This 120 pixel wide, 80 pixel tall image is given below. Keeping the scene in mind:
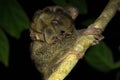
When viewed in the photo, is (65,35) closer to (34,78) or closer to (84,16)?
(84,16)

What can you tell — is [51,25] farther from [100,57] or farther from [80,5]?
[100,57]

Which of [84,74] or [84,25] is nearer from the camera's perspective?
[84,25]

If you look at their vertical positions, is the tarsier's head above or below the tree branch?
above

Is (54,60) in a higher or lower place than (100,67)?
higher

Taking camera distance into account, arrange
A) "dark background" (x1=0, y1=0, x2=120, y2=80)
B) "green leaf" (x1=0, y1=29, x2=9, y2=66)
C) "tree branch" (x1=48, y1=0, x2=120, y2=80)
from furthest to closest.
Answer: "dark background" (x1=0, y1=0, x2=120, y2=80) < "green leaf" (x1=0, y1=29, x2=9, y2=66) < "tree branch" (x1=48, y1=0, x2=120, y2=80)

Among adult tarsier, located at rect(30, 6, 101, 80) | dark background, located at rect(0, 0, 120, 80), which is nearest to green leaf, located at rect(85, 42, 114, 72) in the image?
dark background, located at rect(0, 0, 120, 80)

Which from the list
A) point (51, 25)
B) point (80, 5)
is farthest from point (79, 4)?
point (51, 25)

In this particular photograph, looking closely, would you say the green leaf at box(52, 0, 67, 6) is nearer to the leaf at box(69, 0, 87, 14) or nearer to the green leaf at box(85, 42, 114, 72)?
the leaf at box(69, 0, 87, 14)

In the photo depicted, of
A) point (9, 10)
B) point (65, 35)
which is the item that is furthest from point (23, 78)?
point (65, 35)
